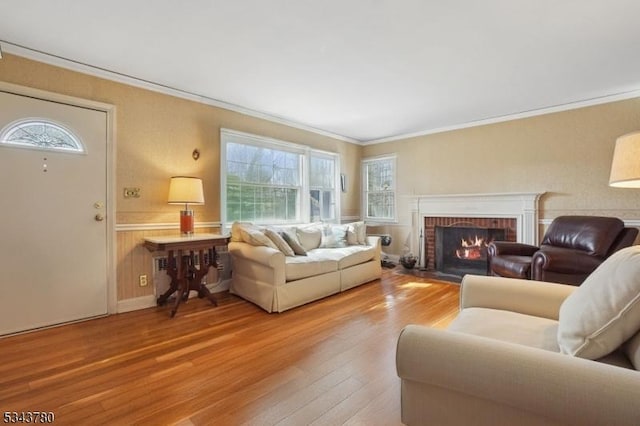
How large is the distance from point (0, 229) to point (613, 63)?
18.2ft

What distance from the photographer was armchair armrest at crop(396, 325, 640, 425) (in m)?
0.78

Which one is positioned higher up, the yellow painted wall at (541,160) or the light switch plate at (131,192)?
the yellow painted wall at (541,160)

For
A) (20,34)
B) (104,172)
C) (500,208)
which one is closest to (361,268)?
(500,208)

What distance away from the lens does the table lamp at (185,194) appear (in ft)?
10.3

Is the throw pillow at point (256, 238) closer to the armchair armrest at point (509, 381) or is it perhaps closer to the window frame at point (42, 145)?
the window frame at point (42, 145)

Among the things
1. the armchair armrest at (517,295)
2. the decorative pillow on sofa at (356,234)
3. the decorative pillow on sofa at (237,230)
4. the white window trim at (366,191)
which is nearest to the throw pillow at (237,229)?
the decorative pillow on sofa at (237,230)

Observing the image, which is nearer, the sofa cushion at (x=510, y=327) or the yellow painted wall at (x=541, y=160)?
the sofa cushion at (x=510, y=327)

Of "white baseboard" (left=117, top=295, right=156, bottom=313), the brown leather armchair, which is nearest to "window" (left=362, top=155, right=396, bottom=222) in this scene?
the brown leather armchair

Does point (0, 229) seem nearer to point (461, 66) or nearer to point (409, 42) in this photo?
point (409, 42)

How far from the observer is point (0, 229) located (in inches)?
96.5

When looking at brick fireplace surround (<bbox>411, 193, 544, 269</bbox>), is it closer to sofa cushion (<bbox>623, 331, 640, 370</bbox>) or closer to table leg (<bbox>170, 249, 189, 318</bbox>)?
sofa cushion (<bbox>623, 331, 640, 370</bbox>)

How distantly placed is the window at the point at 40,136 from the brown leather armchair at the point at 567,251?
443 centimetres

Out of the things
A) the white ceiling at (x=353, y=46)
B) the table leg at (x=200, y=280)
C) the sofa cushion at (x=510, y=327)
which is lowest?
the table leg at (x=200, y=280)

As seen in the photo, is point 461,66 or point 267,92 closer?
point 461,66
